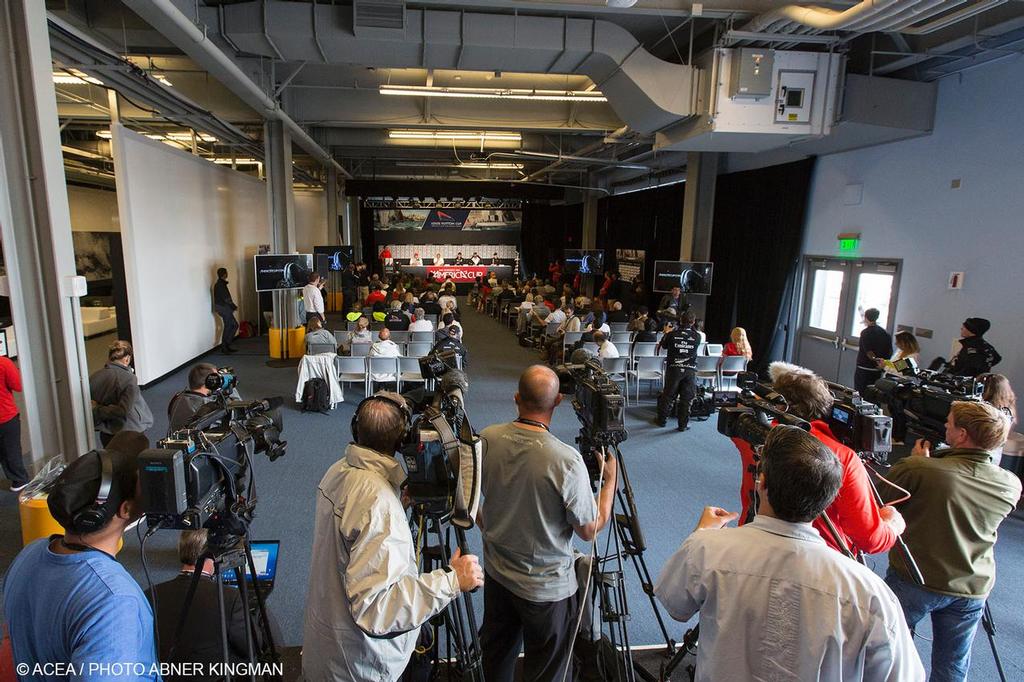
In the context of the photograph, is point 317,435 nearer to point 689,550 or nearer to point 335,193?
point 689,550

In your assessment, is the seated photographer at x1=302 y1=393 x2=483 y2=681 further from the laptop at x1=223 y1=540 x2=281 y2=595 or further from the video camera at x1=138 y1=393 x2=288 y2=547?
the laptop at x1=223 y1=540 x2=281 y2=595

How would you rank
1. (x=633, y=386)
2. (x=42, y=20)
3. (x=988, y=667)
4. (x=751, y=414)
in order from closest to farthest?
(x=751, y=414), (x=988, y=667), (x=42, y=20), (x=633, y=386)

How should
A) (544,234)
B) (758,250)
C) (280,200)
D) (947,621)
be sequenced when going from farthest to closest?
1. (544,234)
2. (758,250)
3. (280,200)
4. (947,621)

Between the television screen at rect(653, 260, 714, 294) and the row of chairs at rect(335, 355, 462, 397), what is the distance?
195 inches

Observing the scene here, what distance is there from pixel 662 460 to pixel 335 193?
1305 centimetres

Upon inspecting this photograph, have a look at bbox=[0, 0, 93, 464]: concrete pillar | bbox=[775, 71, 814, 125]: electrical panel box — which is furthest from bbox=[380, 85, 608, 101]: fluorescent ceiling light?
bbox=[0, 0, 93, 464]: concrete pillar

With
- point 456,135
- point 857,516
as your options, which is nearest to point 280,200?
point 456,135

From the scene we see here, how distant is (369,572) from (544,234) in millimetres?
20727

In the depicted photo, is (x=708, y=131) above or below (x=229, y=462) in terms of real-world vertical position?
above

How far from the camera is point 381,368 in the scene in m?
7.04

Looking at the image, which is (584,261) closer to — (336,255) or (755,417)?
(336,255)

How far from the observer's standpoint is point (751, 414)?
7.10 feet

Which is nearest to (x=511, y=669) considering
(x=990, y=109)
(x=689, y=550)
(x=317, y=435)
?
(x=689, y=550)

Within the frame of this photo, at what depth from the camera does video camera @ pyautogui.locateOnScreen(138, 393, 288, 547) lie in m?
1.45
